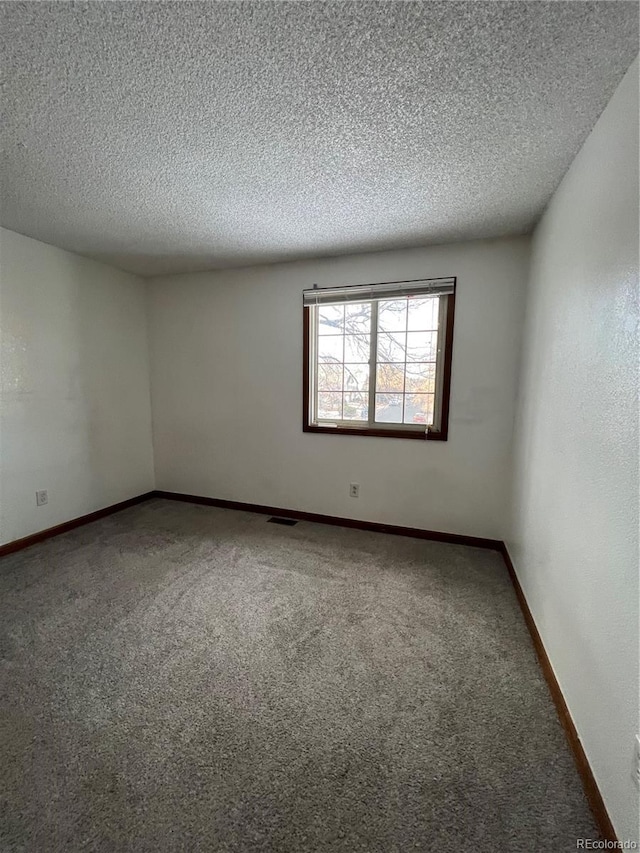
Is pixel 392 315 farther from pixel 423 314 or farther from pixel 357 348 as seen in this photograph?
pixel 357 348

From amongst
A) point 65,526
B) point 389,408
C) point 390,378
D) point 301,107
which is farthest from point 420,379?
point 65,526

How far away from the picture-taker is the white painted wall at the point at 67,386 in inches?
99.3

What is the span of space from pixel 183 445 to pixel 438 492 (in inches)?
102

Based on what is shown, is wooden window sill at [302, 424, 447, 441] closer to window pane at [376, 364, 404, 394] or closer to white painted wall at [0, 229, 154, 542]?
window pane at [376, 364, 404, 394]

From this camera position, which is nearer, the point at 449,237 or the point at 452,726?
the point at 452,726

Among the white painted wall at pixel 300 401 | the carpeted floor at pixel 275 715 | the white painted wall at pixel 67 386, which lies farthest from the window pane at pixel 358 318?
the white painted wall at pixel 67 386

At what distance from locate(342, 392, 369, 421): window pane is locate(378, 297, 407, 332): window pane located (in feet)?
1.94

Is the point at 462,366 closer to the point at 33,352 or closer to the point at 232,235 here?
the point at 232,235


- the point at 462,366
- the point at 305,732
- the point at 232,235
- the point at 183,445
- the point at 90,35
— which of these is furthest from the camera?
the point at 183,445

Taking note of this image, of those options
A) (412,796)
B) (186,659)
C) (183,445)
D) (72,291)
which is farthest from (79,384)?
(412,796)

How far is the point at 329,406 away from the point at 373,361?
0.56 m

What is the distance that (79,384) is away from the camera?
118 inches

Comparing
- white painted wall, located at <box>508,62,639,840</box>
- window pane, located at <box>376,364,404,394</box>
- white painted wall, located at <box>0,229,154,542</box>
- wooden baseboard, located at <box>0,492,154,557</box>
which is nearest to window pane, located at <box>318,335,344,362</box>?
window pane, located at <box>376,364,404,394</box>

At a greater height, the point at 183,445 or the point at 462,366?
the point at 462,366
